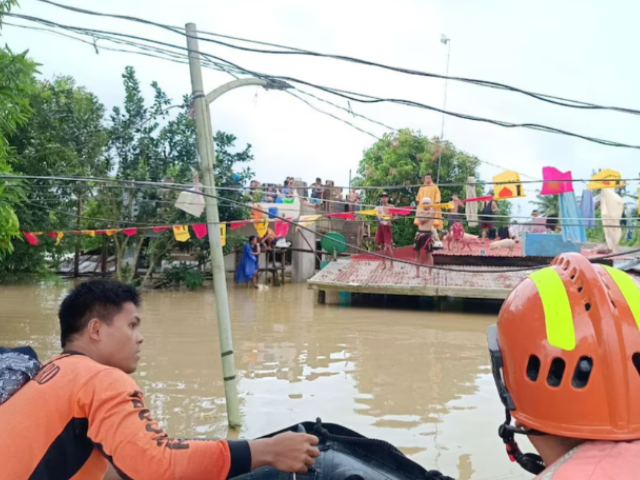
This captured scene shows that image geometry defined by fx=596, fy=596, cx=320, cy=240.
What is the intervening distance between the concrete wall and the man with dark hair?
15.4m

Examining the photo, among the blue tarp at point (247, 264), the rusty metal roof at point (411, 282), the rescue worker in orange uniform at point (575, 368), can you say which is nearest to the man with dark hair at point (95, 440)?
the rescue worker in orange uniform at point (575, 368)

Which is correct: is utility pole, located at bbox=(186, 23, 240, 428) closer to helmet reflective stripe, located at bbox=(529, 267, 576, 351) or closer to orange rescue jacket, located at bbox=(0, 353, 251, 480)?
orange rescue jacket, located at bbox=(0, 353, 251, 480)

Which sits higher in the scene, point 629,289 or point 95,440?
point 629,289

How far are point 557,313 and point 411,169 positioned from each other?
23.5 metres

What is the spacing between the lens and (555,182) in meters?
10.2

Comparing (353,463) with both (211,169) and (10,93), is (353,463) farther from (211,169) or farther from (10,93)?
(10,93)

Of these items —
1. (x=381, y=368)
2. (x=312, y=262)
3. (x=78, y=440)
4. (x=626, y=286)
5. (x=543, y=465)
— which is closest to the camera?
(x=626, y=286)

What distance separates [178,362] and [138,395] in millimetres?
6966

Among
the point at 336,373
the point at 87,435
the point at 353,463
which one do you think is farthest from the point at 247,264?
the point at 87,435

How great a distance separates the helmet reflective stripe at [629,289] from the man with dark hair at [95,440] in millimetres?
963

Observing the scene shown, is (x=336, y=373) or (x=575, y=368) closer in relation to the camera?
(x=575, y=368)

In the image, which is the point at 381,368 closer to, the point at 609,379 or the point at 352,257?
the point at 609,379

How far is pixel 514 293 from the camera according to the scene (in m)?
1.27

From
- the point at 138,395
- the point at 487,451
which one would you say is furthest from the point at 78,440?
the point at 487,451
